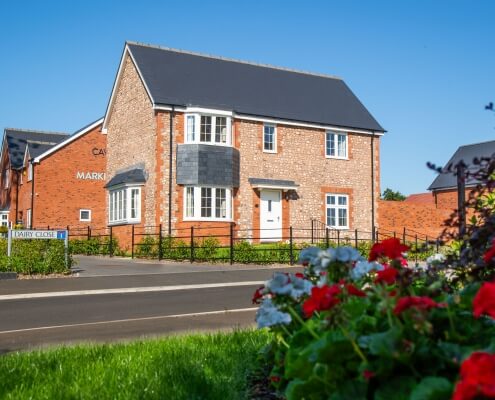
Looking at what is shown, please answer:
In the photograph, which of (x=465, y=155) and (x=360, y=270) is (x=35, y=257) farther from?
(x=465, y=155)

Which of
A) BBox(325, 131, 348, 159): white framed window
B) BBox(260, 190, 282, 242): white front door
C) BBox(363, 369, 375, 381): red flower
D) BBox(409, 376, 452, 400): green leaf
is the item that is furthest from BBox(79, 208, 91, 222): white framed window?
BBox(409, 376, 452, 400): green leaf

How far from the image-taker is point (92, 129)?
120ft

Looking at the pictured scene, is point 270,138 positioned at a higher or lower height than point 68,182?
higher

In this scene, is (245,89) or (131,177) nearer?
(131,177)

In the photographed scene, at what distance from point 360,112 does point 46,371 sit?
29313 mm

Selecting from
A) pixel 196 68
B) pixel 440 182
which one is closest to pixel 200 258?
pixel 196 68

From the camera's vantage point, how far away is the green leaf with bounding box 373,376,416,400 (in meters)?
2.49

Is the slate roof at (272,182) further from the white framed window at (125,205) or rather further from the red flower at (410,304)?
the red flower at (410,304)

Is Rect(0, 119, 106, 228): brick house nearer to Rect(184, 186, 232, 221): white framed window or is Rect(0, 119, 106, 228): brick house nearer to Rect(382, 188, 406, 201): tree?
Rect(184, 186, 232, 221): white framed window

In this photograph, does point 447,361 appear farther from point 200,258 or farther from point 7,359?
point 200,258

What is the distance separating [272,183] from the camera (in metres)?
27.9

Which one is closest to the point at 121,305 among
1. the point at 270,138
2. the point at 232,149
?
the point at 232,149

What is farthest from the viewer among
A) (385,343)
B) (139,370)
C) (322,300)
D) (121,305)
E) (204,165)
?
(204,165)

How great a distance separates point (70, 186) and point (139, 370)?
3242 cm
